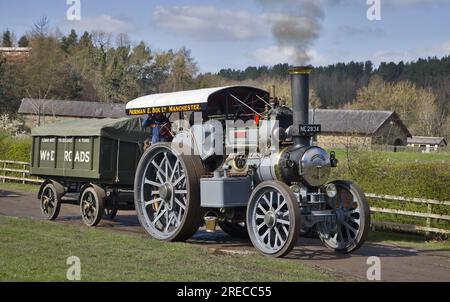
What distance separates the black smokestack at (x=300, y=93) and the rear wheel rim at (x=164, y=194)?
2227 mm

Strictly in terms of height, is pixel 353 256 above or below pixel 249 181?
below

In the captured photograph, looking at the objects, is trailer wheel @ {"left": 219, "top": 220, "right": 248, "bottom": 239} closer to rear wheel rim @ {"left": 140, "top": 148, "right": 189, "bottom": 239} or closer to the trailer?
rear wheel rim @ {"left": 140, "top": 148, "right": 189, "bottom": 239}

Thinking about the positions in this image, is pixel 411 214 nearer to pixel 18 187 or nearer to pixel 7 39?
pixel 18 187

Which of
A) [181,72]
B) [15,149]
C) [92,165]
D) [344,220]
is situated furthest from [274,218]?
[181,72]

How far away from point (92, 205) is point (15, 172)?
14355 millimetres

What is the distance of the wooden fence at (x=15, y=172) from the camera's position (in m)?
26.6

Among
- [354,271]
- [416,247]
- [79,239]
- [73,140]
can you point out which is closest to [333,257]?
[354,271]

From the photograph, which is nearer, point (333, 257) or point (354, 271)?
point (354, 271)

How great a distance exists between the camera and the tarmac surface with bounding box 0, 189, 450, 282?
9.70 meters

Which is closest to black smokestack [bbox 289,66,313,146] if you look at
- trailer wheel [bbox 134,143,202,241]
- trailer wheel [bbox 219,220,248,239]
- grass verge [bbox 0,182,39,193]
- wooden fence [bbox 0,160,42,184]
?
trailer wheel [bbox 134,143,202,241]

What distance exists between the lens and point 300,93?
35.7ft
